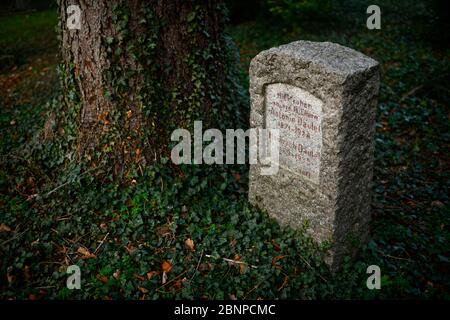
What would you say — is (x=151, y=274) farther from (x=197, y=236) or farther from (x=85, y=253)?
(x=85, y=253)

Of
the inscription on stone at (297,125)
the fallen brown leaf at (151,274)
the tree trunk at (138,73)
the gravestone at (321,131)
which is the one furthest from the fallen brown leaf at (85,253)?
the inscription on stone at (297,125)

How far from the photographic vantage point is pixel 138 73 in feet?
12.3

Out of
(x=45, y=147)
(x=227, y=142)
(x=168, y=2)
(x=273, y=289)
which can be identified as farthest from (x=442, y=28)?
(x=45, y=147)

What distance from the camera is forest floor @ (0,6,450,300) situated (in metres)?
3.25

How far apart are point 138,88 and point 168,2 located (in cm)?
86

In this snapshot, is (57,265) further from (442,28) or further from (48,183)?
(442,28)

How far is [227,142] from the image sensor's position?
4.40 m

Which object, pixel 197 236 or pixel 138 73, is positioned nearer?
pixel 197 236

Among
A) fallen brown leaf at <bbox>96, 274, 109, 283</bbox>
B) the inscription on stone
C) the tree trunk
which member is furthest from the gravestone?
fallen brown leaf at <bbox>96, 274, 109, 283</bbox>

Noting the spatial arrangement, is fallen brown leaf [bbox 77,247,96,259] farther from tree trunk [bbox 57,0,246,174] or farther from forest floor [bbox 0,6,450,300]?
tree trunk [bbox 57,0,246,174]

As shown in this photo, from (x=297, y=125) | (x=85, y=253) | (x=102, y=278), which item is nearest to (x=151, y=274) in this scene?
(x=102, y=278)

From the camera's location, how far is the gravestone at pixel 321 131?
9.64 feet

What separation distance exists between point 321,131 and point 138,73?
1.84 metres

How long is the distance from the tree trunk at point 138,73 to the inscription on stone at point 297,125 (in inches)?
35.6
